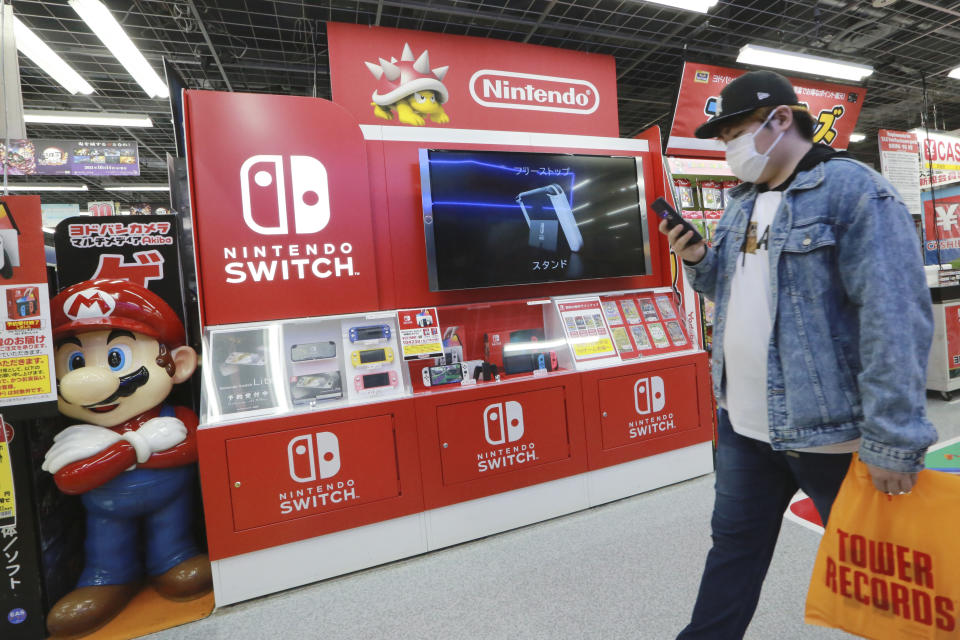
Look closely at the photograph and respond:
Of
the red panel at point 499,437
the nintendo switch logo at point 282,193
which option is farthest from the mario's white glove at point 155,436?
the red panel at point 499,437

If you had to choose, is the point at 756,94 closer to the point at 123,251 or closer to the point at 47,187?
the point at 123,251

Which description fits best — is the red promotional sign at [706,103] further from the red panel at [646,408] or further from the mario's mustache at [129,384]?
the mario's mustache at [129,384]

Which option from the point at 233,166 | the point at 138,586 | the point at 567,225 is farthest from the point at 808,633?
the point at 233,166

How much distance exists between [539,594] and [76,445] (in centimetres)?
205

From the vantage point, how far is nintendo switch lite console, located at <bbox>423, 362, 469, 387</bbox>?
2.78m

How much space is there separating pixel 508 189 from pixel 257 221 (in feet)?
4.79

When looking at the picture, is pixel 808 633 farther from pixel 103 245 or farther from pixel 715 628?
pixel 103 245

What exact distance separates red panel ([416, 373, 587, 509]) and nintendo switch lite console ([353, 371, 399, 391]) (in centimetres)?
19

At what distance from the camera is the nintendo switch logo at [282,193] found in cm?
245

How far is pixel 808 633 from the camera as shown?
174 centimetres

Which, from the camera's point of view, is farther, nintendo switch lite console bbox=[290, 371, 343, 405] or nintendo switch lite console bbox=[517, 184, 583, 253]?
nintendo switch lite console bbox=[517, 184, 583, 253]

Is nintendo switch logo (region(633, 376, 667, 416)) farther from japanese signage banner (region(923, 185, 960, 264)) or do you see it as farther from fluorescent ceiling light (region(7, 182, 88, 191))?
fluorescent ceiling light (region(7, 182, 88, 191))

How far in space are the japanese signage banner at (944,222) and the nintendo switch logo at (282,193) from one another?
Result: 7.64 meters

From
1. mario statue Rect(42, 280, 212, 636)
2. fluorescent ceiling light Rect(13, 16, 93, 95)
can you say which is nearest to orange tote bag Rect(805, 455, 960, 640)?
mario statue Rect(42, 280, 212, 636)
